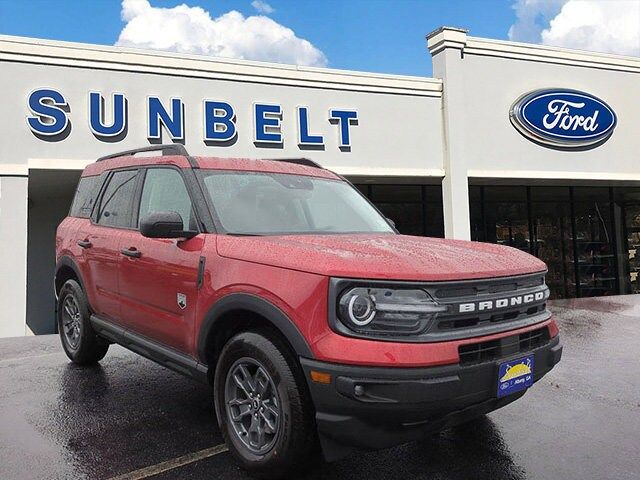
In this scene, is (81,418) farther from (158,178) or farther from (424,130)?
(424,130)

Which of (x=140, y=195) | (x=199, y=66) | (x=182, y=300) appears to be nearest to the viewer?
(x=182, y=300)

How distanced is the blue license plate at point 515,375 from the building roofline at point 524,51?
11723 mm

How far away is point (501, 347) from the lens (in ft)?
9.34

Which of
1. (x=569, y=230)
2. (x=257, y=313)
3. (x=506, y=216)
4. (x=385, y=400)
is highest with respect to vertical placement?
(x=506, y=216)

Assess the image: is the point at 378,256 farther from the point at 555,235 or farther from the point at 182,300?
the point at 555,235

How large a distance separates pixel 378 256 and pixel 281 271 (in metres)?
0.53

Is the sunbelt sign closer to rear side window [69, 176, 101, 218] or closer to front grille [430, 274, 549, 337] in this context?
rear side window [69, 176, 101, 218]

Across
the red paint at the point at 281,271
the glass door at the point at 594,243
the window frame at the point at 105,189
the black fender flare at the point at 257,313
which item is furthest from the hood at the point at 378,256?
the glass door at the point at 594,243

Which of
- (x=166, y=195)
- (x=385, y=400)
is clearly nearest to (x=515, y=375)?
(x=385, y=400)

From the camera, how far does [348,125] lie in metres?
12.4

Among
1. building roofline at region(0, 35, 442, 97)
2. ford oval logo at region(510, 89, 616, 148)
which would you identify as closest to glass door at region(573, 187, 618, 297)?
ford oval logo at region(510, 89, 616, 148)

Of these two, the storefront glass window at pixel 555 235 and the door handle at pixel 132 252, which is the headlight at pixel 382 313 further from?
the storefront glass window at pixel 555 235

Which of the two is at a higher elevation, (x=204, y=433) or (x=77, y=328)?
(x=77, y=328)

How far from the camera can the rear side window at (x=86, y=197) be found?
17.1 ft
